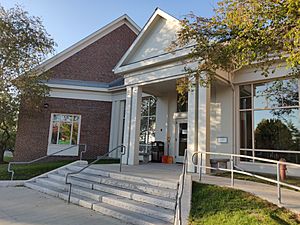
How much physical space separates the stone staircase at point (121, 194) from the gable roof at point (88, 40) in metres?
9.40

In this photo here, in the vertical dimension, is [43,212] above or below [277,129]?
below

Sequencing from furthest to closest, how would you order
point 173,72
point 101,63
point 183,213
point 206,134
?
point 101,63
point 173,72
point 206,134
point 183,213

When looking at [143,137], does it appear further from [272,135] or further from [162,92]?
[272,135]

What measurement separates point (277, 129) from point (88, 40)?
1381 cm

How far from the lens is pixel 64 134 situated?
15500 millimetres

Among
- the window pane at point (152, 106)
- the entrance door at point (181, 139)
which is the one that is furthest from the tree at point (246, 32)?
the window pane at point (152, 106)

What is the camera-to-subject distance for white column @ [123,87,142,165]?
11195 millimetres

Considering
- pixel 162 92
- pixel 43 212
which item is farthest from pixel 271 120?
pixel 43 212

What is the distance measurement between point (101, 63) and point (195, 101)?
10382 millimetres

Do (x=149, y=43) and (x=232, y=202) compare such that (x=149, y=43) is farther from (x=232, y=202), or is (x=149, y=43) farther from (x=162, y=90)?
(x=232, y=202)

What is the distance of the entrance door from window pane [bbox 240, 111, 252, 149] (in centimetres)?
309

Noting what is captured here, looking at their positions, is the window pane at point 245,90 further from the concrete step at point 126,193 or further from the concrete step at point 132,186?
the concrete step at point 126,193

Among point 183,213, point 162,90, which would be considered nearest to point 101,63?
point 162,90

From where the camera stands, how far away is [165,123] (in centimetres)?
1359
